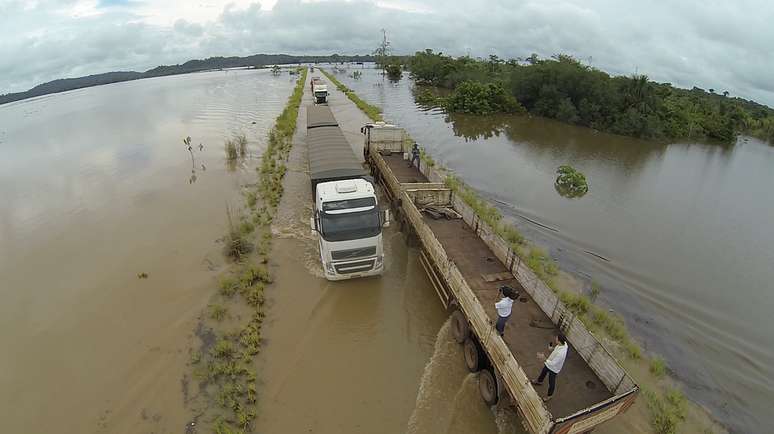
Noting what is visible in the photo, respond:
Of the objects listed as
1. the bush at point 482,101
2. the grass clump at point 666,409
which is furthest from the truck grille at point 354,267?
the bush at point 482,101

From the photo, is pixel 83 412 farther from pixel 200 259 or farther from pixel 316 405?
pixel 200 259

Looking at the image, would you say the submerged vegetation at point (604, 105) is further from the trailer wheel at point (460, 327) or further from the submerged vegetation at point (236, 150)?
the trailer wheel at point (460, 327)

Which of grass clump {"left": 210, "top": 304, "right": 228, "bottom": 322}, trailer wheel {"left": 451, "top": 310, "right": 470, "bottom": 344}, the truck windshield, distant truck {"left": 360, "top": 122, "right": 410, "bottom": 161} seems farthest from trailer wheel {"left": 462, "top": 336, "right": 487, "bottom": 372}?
distant truck {"left": 360, "top": 122, "right": 410, "bottom": 161}

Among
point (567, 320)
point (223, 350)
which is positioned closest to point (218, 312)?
point (223, 350)

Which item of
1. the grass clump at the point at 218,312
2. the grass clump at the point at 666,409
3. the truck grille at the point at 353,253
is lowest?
the grass clump at the point at 666,409

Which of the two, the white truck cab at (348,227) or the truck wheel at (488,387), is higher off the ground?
the white truck cab at (348,227)

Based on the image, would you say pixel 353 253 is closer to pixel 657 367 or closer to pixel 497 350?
pixel 497 350
